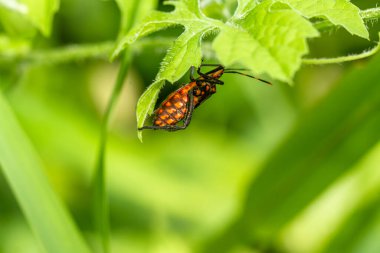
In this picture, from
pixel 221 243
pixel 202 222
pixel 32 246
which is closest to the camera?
pixel 221 243

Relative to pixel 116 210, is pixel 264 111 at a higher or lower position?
higher

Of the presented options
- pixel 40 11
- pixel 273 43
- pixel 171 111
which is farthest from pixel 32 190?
pixel 273 43

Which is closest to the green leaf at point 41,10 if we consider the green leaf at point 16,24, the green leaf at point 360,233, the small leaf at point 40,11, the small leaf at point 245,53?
the small leaf at point 40,11

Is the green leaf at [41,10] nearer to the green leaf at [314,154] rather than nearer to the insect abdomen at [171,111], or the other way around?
the insect abdomen at [171,111]

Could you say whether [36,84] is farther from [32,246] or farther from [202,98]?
[202,98]

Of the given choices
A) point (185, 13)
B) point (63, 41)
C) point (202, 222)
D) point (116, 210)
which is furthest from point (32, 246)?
point (185, 13)

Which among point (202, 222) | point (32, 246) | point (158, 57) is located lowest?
point (202, 222)

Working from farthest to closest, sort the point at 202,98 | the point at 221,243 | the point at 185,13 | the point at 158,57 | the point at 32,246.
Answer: the point at 158,57 < the point at 32,246 < the point at 221,243 < the point at 202,98 < the point at 185,13
